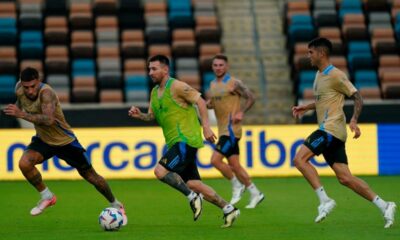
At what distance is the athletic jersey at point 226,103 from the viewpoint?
16.0m

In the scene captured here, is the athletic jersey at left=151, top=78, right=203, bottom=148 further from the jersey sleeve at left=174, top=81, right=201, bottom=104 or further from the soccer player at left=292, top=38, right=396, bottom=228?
the soccer player at left=292, top=38, right=396, bottom=228

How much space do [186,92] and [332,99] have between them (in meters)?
1.83

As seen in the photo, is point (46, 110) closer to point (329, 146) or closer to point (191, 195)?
point (191, 195)

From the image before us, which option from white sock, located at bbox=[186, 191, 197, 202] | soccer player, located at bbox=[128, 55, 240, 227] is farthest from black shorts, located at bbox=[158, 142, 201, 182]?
white sock, located at bbox=[186, 191, 197, 202]

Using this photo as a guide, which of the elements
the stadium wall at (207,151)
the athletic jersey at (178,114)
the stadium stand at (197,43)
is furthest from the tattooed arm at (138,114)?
the stadium stand at (197,43)

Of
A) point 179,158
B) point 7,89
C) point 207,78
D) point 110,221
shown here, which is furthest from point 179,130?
point 207,78

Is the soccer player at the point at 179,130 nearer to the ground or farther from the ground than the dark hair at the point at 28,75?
nearer to the ground

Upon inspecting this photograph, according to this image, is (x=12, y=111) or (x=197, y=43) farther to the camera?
(x=197, y=43)

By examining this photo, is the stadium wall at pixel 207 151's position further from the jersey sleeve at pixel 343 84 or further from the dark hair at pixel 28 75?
the jersey sleeve at pixel 343 84

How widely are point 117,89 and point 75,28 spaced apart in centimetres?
324

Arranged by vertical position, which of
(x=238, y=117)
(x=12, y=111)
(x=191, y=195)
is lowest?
(x=191, y=195)

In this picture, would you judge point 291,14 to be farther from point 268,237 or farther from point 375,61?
point 268,237

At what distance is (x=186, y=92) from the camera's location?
12.1 metres

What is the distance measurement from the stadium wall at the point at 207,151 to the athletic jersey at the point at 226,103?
5940 millimetres
